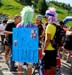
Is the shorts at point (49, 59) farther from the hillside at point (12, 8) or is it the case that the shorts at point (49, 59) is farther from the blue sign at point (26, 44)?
the hillside at point (12, 8)

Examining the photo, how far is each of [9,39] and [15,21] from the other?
577 mm

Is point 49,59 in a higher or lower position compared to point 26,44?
lower

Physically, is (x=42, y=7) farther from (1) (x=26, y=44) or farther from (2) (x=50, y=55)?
(1) (x=26, y=44)

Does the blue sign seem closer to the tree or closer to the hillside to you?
the hillside

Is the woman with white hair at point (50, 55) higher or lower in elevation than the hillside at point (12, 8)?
higher

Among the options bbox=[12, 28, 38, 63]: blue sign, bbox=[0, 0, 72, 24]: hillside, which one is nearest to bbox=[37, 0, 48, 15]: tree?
bbox=[0, 0, 72, 24]: hillside

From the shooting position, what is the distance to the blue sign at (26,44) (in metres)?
6.51

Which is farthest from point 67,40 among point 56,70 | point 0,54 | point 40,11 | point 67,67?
point 40,11

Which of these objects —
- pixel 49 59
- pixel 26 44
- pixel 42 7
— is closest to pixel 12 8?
pixel 42 7

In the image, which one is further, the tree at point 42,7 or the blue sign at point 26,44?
the tree at point 42,7

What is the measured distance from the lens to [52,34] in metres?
6.55

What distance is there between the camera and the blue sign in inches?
256

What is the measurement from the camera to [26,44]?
656 centimetres

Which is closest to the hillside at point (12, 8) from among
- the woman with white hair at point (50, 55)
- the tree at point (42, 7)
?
the tree at point (42, 7)
